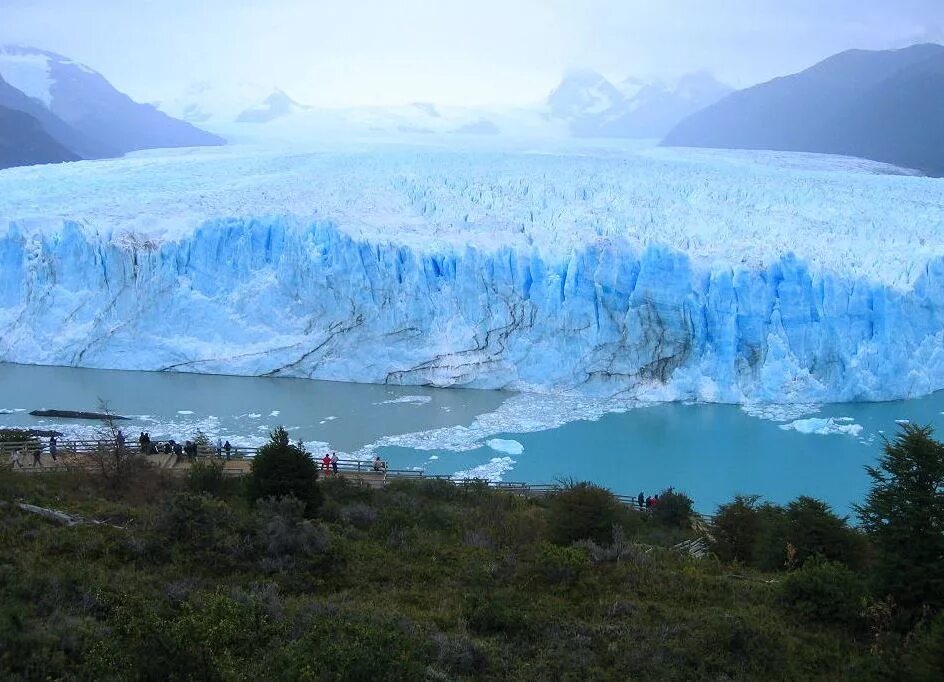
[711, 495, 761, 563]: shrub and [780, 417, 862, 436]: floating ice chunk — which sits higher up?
[711, 495, 761, 563]: shrub

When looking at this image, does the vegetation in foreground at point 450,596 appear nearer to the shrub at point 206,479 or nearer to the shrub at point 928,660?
the shrub at point 928,660

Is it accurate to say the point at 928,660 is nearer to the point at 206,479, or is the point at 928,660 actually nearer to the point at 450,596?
the point at 450,596

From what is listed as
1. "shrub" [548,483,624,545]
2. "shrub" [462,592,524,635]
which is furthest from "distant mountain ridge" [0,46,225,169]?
"shrub" [462,592,524,635]

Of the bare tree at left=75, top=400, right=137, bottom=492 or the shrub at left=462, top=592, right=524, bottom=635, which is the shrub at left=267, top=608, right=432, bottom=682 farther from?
the bare tree at left=75, top=400, right=137, bottom=492

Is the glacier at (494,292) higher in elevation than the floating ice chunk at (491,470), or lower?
higher

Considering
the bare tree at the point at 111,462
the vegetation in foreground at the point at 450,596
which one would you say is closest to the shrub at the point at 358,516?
the vegetation in foreground at the point at 450,596

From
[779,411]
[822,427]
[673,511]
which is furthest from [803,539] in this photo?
[779,411]
